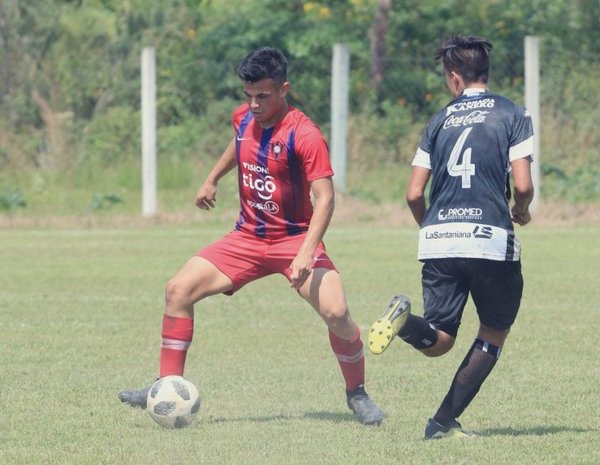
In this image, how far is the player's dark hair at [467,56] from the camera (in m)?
6.54

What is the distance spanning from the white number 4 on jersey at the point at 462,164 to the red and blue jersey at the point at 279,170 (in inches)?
33.2

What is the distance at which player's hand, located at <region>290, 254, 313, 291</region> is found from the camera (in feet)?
22.9

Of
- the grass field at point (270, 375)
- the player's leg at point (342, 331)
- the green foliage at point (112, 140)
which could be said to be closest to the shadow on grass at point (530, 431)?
the grass field at point (270, 375)

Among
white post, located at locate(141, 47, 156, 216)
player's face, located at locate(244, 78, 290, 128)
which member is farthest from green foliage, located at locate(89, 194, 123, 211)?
player's face, located at locate(244, 78, 290, 128)

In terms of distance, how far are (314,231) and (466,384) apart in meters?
1.05

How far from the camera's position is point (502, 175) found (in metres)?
6.53

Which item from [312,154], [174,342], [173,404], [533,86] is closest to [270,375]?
[174,342]

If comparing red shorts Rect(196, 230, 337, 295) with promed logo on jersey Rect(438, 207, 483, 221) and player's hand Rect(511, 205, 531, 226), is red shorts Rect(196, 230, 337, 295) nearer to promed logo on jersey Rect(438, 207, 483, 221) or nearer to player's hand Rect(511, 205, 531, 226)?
promed logo on jersey Rect(438, 207, 483, 221)

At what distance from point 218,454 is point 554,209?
50.7 ft

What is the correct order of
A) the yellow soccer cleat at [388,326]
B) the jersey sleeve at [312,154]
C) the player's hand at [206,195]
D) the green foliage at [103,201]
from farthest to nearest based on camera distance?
1. the green foliage at [103,201]
2. the player's hand at [206,195]
3. the jersey sleeve at [312,154]
4. the yellow soccer cleat at [388,326]

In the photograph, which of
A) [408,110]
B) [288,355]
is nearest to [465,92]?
[288,355]

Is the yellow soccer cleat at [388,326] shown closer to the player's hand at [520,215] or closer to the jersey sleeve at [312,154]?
the player's hand at [520,215]

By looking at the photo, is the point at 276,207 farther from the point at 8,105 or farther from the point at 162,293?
the point at 8,105

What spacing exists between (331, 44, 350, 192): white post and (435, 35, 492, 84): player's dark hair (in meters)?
15.0
